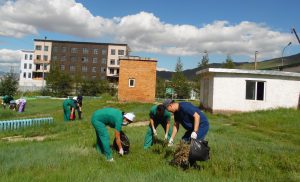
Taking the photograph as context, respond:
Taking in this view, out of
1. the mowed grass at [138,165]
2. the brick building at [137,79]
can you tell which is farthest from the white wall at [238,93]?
the mowed grass at [138,165]

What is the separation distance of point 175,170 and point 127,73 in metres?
27.0

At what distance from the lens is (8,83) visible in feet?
164

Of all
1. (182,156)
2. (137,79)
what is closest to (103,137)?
(182,156)

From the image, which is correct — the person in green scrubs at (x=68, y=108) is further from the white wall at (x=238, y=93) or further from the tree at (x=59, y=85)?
the tree at (x=59, y=85)

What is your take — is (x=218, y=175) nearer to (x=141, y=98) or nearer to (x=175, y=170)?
Result: (x=175, y=170)

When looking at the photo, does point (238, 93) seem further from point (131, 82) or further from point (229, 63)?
point (229, 63)

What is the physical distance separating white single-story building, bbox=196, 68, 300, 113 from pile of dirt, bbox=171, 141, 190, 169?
1737 cm

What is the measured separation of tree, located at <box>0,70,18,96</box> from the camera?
4969 centimetres

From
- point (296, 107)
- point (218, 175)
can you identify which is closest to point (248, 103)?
point (296, 107)

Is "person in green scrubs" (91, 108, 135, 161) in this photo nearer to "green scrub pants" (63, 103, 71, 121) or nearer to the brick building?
"green scrub pants" (63, 103, 71, 121)

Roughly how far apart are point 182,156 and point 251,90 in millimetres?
18727

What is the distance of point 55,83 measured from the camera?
60.8 meters

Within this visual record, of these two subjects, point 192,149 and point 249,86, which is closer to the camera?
point 192,149

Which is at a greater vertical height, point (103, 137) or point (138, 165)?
point (103, 137)
